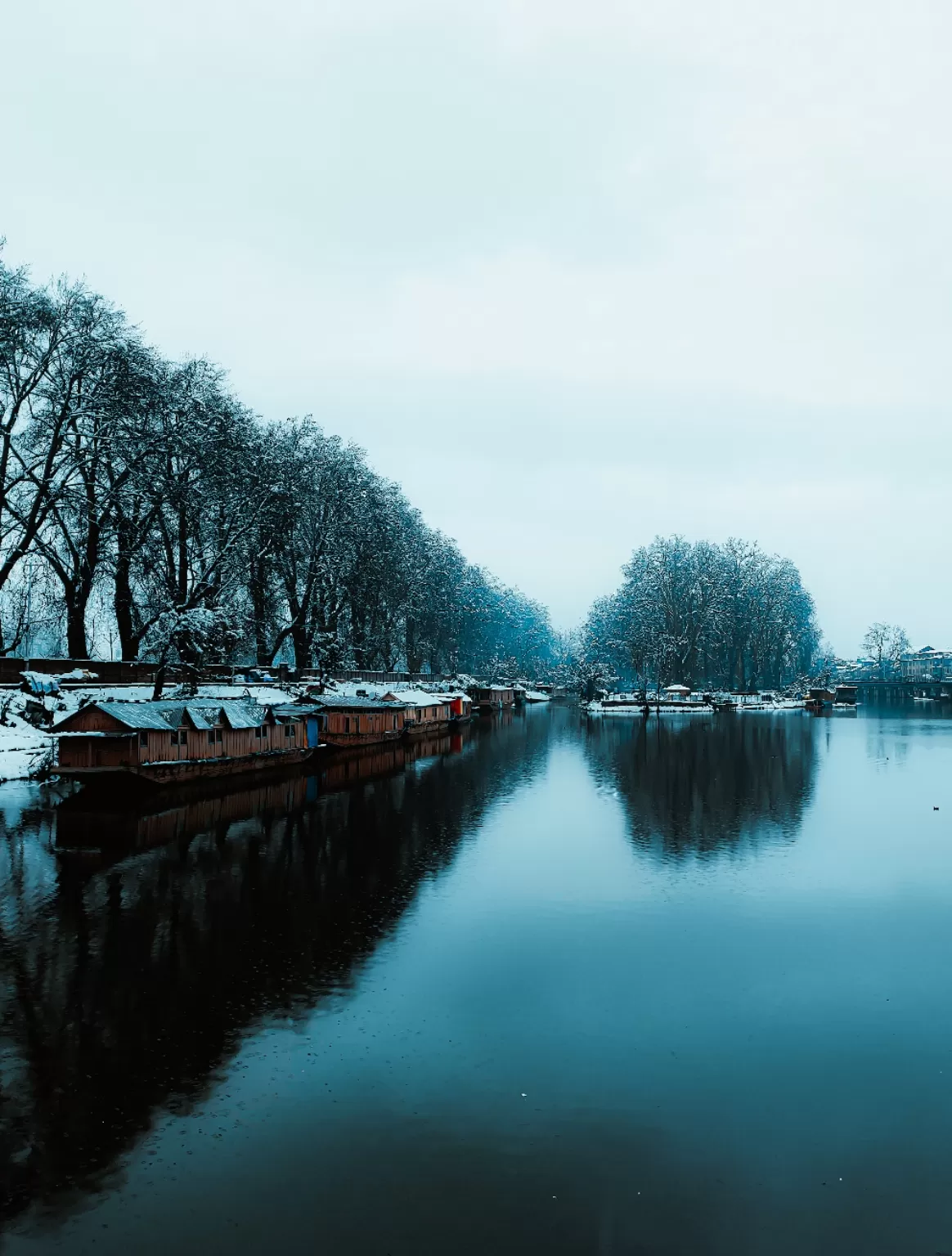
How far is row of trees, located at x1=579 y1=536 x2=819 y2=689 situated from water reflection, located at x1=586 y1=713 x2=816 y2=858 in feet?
133

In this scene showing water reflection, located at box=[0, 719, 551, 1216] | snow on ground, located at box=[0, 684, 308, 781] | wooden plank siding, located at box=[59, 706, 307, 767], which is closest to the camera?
water reflection, located at box=[0, 719, 551, 1216]

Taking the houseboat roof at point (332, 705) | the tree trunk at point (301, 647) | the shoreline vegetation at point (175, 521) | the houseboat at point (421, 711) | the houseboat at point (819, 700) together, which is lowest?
the houseboat at point (819, 700)

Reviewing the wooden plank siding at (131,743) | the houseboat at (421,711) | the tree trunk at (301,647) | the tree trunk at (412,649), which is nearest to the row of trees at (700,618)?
the tree trunk at (412,649)

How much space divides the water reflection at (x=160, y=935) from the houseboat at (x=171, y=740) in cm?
174

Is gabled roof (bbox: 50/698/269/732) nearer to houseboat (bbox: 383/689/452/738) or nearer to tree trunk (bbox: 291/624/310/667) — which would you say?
houseboat (bbox: 383/689/452/738)

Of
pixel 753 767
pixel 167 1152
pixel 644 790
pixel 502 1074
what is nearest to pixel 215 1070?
pixel 167 1152

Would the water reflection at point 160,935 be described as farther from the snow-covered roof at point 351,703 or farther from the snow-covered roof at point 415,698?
the snow-covered roof at point 415,698

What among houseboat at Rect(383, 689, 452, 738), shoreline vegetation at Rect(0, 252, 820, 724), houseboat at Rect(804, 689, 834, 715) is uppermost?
shoreline vegetation at Rect(0, 252, 820, 724)

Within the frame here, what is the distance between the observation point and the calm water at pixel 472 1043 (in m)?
9.30

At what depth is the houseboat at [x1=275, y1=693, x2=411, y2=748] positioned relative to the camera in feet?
181

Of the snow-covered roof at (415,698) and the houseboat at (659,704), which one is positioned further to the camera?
the houseboat at (659,704)

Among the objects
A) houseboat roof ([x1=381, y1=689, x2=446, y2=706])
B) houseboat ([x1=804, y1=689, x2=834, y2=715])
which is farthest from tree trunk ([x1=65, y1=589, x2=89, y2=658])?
houseboat ([x1=804, y1=689, x2=834, y2=715])

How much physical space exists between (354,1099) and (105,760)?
2703 centimetres

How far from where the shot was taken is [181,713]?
129 ft
